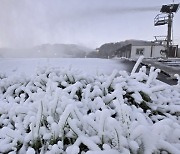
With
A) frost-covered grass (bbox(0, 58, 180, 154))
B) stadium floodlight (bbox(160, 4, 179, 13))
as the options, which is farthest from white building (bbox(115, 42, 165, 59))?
frost-covered grass (bbox(0, 58, 180, 154))

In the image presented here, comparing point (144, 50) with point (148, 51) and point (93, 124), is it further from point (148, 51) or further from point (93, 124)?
point (93, 124)

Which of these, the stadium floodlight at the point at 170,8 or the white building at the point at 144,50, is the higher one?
the stadium floodlight at the point at 170,8

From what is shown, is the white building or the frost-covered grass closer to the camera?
the frost-covered grass

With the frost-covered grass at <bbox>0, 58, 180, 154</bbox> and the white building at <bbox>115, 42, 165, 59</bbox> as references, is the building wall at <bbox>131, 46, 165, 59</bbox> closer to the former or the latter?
the white building at <bbox>115, 42, 165, 59</bbox>

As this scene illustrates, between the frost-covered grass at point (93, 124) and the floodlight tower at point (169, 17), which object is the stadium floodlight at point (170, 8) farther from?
the frost-covered grass at point (93, 124)

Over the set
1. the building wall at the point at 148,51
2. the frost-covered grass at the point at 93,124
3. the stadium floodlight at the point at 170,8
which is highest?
the stadium floodlight at the point at 170,8

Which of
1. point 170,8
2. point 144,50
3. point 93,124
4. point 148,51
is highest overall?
point 170,8

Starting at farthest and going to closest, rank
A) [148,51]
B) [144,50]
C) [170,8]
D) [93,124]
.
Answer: [144,50]
[148,51]
[170,8]
[93,124]

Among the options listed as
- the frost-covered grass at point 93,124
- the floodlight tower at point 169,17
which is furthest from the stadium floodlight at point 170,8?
the frost-covered grass at point 93,124

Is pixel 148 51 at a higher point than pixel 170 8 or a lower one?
lower

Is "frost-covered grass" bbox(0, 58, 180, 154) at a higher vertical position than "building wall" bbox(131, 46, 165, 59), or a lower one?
lower

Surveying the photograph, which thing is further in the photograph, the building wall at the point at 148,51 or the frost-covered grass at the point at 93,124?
the building wall at the point at 148,51

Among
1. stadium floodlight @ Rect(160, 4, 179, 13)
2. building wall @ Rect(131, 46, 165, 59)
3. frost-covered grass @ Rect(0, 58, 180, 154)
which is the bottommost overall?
frost-covered grass @ Rect(0, 58, 180, 154)

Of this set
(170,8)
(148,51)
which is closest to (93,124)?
(170,8)
